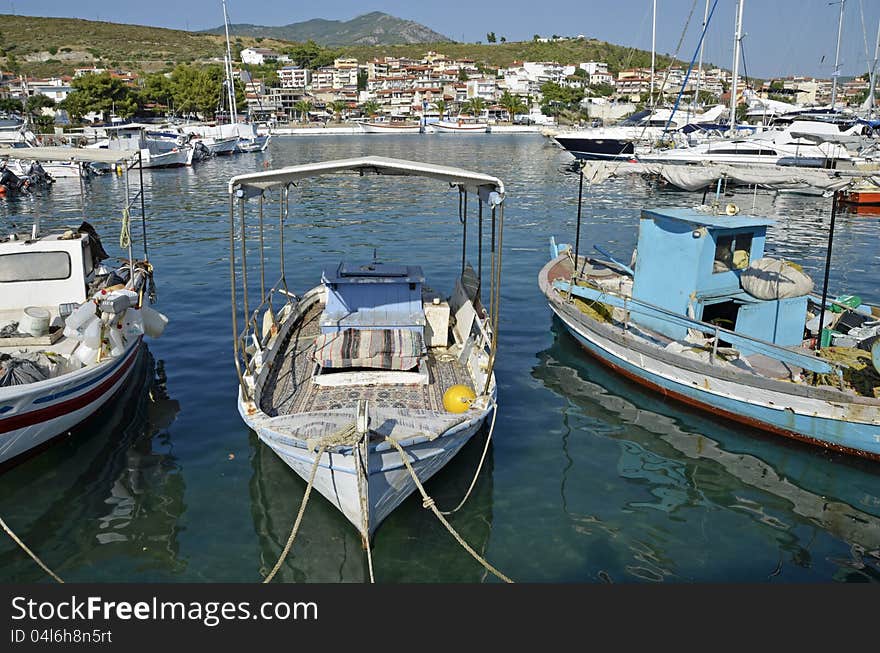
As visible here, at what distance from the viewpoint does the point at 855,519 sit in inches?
359

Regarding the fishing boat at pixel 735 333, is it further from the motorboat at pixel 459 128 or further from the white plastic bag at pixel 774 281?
the motorboat at pixel 459 128

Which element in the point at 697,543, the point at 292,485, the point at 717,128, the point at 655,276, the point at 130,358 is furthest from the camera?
the point at 717,128

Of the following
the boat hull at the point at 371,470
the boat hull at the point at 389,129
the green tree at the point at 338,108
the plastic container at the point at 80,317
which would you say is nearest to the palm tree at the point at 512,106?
the boat hull at the point at 389,129

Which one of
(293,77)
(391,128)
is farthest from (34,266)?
(293,77)

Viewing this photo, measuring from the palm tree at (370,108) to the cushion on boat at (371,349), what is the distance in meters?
148

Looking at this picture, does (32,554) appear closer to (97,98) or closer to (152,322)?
(152,322)

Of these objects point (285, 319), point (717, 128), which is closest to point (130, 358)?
point (285, 319)

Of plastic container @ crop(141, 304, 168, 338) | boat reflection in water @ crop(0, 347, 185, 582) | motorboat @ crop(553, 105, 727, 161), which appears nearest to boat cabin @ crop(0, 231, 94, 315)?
plastic container @ crop(141, 304, 168, 338)

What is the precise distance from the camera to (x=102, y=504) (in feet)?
30.5

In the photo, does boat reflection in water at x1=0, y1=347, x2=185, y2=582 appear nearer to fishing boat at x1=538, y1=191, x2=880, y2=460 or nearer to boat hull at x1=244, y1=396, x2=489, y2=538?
boat hull at x1=244, y1=396, x2=489, y2=538

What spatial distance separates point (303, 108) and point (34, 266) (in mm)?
136985

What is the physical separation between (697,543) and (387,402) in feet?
14.3

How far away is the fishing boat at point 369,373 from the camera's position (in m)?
7.84

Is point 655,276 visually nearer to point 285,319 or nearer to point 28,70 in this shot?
point 285,319
